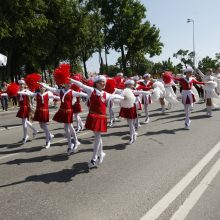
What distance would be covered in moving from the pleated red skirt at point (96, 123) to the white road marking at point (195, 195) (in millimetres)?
2211

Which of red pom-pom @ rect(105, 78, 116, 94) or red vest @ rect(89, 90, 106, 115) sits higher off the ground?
red pom-pom @ rect(105, 78, 116, 94)

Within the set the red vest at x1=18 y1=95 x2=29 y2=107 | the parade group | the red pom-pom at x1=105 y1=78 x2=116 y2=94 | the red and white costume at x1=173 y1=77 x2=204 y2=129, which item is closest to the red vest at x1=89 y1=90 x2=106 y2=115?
the parade group

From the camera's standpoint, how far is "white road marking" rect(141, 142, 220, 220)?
517cm

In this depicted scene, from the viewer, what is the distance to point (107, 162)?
26.9 feet

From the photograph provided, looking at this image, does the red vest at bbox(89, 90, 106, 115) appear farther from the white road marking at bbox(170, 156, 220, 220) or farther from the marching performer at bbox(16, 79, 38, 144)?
the marching performer at bbox(16, 79, 38, 144)

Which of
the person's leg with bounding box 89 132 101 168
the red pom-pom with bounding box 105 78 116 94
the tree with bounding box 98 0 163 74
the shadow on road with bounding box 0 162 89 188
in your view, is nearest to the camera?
the shadow on road with bounding box 0 162 89 188

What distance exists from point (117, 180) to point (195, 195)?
→ 1.51m

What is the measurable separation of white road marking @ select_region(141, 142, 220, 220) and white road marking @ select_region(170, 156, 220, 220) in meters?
0.19

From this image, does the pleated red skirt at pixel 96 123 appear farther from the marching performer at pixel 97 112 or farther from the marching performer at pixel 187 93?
the marching performer at pixel 187 93

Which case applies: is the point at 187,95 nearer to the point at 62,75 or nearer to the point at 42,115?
the point at 42,115

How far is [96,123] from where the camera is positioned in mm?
7723

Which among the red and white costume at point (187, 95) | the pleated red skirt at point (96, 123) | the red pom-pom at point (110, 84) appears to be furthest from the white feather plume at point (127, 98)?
the red and white costume at point (187, 95)

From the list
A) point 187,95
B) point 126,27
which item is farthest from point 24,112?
point 126,27

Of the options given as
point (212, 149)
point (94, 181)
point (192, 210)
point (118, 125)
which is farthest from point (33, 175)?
point (118, 125)
